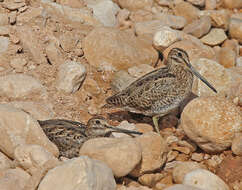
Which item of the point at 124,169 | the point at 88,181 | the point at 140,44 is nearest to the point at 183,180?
the point at 124,169

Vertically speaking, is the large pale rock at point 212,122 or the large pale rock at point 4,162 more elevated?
the large pale rock at point 212,122

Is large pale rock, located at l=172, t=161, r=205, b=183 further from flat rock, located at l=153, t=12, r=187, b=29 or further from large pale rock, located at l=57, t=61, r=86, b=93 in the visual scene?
flat rock, located at l=153, t=12, r=187, b=29

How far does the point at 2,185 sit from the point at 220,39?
7153 millimetres

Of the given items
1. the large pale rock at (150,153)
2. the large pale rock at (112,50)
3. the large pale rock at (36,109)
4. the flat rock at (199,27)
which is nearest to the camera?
the large pale rock at (150,153)

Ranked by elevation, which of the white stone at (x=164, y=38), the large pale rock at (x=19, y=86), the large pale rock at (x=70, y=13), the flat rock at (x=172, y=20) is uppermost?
the large pale rock at (x=70, y=13)

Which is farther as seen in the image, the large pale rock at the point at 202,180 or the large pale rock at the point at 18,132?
the large pale rock at the point at 18,132

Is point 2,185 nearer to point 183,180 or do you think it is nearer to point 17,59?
point 183,180

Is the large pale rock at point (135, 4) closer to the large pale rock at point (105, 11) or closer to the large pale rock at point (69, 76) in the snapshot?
the large pale rock at point (105, 11)

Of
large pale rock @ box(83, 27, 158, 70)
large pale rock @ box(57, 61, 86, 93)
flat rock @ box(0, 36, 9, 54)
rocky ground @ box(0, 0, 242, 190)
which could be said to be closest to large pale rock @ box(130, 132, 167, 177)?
rocky ground @ box(0, 0, 242, 190)

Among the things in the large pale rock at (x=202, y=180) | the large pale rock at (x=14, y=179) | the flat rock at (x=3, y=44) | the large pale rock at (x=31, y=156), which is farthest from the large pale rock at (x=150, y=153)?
the flat rock at (x=3, y=44)

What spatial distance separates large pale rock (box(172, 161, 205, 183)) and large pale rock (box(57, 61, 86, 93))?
2.89m

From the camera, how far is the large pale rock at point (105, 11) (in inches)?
443

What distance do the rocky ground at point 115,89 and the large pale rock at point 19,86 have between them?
2 cm

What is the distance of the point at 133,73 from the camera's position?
32.5 feet
